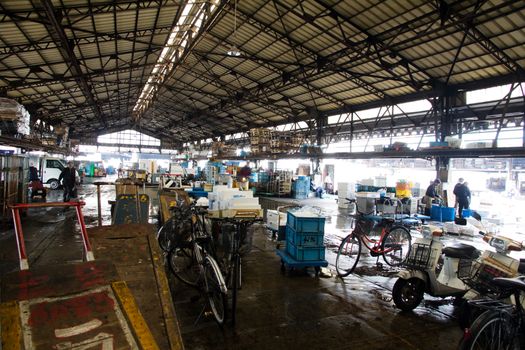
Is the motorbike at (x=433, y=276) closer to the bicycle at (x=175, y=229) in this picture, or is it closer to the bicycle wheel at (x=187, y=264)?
the bicycle wheel at (x=187, y=264)

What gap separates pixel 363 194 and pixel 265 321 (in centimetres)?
812

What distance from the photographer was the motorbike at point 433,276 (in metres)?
4.27

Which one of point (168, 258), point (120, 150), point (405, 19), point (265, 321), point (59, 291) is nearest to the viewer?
point (59, 291)

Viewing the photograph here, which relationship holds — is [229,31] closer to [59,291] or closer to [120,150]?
[59,291]

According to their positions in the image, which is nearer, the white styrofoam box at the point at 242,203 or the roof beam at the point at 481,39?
the white styrofoam box at the point at 242,203

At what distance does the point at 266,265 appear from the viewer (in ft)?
20.2

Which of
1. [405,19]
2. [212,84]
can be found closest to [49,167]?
[212,84]

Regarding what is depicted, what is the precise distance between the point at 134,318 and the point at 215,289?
1855 millimetres

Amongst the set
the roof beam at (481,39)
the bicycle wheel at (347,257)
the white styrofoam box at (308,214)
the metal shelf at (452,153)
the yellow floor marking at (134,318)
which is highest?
the roof beam at (481,39)

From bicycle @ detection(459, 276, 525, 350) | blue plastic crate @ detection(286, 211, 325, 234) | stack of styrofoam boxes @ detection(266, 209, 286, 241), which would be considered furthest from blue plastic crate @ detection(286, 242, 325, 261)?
bicycle @ detection(459, 276, 525, 350)

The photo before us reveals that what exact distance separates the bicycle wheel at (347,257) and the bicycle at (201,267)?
2606 millimetres

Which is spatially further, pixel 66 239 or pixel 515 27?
pixel 515 27

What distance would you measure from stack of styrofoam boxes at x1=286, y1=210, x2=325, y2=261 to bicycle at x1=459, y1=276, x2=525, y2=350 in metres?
2.96

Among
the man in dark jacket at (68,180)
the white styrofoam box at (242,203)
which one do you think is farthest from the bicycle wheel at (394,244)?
the man in dark jacket at (68,180)
